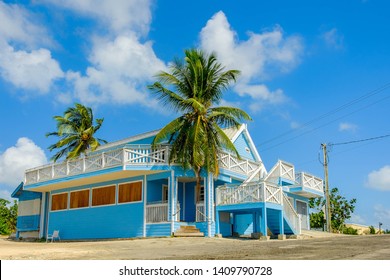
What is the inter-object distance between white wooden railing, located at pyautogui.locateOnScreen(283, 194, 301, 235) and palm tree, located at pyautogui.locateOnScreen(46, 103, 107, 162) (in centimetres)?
1377

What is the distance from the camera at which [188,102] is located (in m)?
22.9

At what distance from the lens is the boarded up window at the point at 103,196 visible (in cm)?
2565

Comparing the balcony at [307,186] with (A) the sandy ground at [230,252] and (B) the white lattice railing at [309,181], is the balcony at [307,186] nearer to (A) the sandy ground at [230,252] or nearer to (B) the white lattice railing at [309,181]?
(B) the white lattice railing at [309,181]

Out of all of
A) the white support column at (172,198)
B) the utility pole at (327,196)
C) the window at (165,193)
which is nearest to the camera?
the white support column at (172,198)

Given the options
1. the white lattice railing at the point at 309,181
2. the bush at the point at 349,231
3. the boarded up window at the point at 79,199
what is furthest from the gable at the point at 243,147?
the bush at the point at 349,231

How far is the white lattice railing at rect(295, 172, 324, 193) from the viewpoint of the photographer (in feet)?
98.7

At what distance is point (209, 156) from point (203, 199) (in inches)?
121

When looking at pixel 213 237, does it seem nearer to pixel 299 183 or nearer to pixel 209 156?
pixel 209 156

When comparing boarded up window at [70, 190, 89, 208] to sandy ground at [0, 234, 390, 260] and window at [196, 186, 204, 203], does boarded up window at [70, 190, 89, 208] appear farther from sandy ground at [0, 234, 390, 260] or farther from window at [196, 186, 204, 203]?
sandy ground at [0, 234, 390, 260]

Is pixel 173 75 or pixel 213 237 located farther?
pixel 173 75

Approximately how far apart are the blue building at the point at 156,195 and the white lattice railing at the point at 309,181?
2.7 inches

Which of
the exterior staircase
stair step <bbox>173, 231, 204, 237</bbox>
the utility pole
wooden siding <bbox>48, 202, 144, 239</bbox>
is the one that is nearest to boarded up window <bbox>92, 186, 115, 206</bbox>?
wooden siding <bbox>48, 202, 144, 239</bbox>
